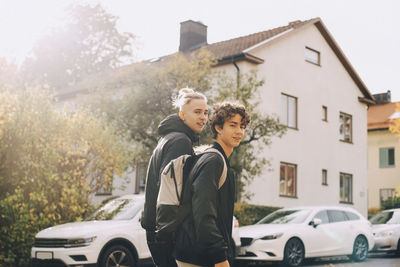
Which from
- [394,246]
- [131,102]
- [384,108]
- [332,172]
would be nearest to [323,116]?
[332,172]

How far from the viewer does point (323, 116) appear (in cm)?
2791

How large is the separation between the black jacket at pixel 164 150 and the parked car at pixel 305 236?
8.99 metres

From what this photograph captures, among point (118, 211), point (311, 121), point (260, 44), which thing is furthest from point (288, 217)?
point (311, 121)

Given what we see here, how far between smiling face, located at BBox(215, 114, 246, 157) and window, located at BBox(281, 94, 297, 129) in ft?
70.9

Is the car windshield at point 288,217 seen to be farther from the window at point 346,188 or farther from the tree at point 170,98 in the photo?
the window at point 346,188

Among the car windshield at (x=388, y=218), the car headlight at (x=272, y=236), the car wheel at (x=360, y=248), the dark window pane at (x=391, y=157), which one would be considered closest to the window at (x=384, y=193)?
the dark window pane at (x=391, y=157)

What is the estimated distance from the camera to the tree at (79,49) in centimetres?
4300

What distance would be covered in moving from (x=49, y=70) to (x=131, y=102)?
27.0 metres

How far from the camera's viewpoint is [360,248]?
15.2 metres

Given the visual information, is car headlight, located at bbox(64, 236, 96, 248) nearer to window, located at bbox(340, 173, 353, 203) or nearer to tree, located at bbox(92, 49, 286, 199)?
tree, located at bbox(92, 49, 286, 199)

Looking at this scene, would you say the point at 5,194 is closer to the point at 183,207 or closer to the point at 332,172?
the point at 183,207

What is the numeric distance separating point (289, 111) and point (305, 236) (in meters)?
12.7

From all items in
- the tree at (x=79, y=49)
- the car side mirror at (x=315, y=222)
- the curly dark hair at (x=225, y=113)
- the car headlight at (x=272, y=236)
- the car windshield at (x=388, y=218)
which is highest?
the tree at (x=79, y=49)

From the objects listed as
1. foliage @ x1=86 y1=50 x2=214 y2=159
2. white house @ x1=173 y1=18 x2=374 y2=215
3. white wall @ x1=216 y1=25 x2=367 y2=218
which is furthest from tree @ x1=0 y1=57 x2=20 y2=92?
foliage @ x1=86 y1=50 x2=214 y2=159
